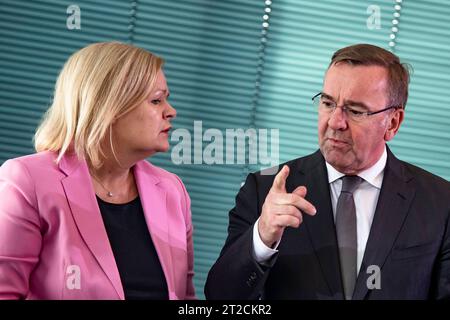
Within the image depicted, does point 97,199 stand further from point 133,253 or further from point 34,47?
point 34,47

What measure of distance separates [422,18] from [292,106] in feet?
2.24

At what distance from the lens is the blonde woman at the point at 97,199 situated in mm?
2098

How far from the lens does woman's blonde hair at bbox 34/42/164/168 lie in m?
2.23

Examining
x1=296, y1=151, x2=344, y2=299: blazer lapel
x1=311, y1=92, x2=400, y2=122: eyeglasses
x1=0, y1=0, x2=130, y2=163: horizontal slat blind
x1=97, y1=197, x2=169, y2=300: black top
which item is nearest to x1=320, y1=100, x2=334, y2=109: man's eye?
x1=311, y1=92, x2=400, y2=122: eyeglasses

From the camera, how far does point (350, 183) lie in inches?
93.3

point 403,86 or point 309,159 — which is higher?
point 403,86

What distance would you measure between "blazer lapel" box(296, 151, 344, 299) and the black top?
1.46 ft

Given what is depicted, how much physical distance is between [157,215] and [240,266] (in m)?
0.32

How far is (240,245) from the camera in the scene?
7.14ft

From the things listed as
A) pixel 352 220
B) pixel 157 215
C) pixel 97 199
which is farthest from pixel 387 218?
pixel 97 199

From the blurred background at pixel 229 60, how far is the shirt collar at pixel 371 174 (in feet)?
3.39

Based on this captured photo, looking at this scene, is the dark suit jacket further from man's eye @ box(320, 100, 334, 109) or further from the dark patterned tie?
man's eye @ box(320, 100, 334, 109)

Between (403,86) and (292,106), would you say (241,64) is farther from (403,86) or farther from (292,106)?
(403,86)
